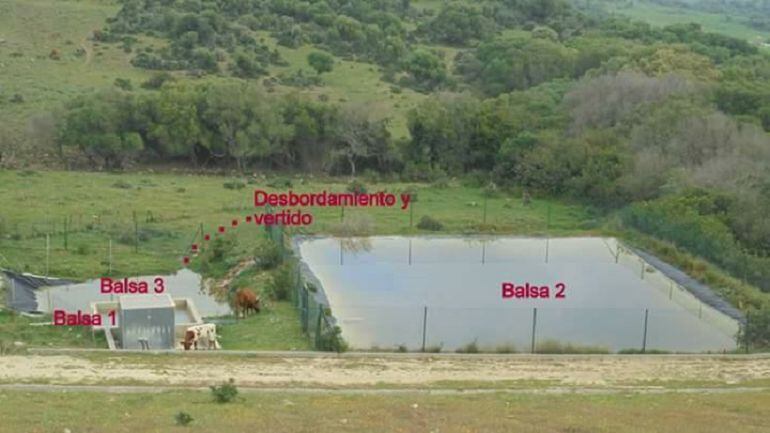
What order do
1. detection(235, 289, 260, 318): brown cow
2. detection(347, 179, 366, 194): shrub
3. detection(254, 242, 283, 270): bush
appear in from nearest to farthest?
detection(235, 289, 260, 318): brown cow → detection(254, 242, 283, 270): bush → detection(347, 179, 366, 194): shrub

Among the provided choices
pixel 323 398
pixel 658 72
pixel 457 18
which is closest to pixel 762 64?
pixel 658 72

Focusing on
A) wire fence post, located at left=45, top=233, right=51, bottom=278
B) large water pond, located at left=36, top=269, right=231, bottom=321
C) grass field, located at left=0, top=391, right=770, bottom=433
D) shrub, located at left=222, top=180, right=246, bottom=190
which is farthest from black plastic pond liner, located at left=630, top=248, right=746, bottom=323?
wire fence post, located at left=45, top=233, right=51, bottom=278

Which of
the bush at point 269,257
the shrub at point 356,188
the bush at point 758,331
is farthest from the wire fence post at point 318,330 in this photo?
the shrub at point 356,188

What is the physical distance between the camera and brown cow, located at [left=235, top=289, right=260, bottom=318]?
2800cm

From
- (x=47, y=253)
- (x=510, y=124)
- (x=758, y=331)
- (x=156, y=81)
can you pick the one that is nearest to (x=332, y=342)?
(x=758, y=331)

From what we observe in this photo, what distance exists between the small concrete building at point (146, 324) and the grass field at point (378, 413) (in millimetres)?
5889

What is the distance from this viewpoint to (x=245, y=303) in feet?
92.0

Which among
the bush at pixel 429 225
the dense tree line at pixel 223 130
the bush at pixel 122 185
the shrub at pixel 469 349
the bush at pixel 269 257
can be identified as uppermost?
the dense tree line at pixel 223 130

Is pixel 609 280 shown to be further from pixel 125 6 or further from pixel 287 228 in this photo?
pixel 125 6

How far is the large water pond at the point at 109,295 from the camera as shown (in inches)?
1121

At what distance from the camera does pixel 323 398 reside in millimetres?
18766

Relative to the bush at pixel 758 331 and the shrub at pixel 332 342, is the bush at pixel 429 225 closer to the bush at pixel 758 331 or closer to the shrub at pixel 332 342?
the bush at pixel 758 331

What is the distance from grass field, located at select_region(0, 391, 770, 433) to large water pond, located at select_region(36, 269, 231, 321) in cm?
1001

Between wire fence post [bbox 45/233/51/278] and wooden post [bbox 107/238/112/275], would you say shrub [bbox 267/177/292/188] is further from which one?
wire fence post [bbox 45/233/51/278]
